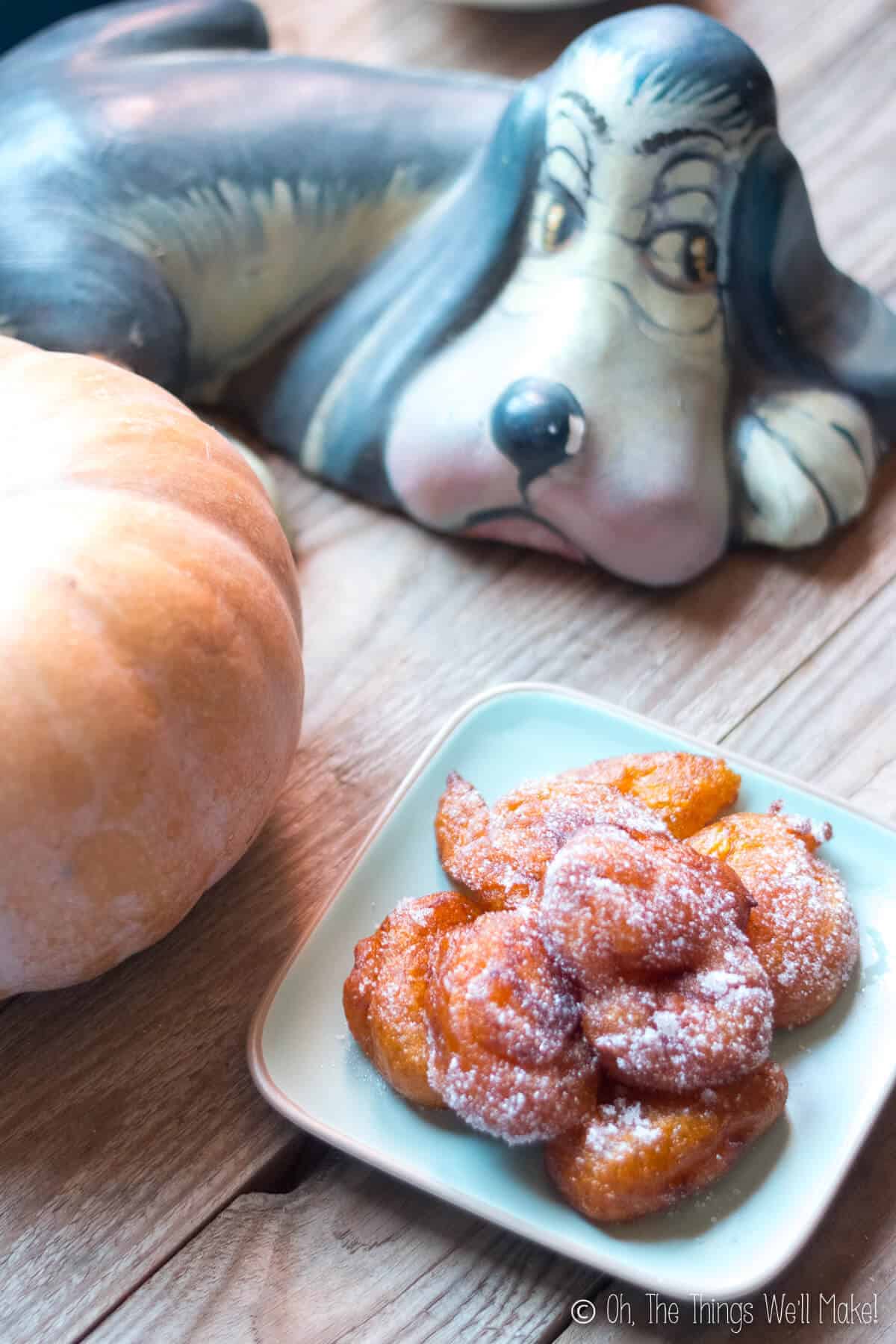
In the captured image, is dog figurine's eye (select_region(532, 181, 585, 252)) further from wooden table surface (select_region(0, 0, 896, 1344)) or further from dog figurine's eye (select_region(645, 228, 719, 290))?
wooden table surface (select_region(0, 0, 896, 1344))

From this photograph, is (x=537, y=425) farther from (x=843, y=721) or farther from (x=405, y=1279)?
(x=405, y=1279)

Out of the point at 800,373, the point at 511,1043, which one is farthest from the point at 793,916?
the point at 800,373

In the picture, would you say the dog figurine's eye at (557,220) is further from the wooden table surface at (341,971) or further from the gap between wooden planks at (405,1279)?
the gap between wooden planks at (405,1279)

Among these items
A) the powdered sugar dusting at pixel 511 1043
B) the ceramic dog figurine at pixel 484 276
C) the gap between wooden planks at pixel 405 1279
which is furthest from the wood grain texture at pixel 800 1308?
the ceramic dog figurine at pixel 484 276

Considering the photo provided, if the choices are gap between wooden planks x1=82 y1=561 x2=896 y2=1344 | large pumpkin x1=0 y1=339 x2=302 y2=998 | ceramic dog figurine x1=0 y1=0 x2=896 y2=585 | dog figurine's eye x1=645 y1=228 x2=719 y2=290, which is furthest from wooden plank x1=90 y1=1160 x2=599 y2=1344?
dog figurine's eye x1=645 y1=228 x2=719 y2=290

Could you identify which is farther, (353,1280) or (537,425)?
(537,425)

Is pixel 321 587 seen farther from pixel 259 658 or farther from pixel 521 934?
pixel 521 934
